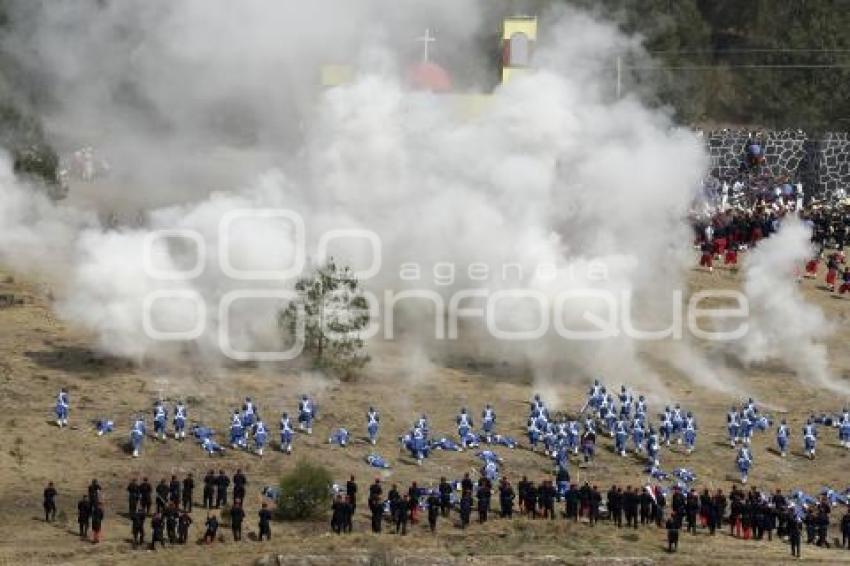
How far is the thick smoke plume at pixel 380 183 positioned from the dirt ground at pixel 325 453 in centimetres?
166

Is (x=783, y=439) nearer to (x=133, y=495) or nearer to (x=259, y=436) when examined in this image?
(x=259, y=436)

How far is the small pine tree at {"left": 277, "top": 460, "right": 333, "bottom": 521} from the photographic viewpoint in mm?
34594

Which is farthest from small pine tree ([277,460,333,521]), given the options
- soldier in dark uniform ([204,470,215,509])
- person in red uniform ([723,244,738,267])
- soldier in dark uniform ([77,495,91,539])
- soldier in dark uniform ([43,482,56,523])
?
person in red uniform ([723,244,738,267])

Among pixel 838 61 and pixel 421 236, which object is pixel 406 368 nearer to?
pixel 421 236

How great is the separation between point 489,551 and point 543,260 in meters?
15.8

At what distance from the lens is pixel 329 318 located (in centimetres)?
4450

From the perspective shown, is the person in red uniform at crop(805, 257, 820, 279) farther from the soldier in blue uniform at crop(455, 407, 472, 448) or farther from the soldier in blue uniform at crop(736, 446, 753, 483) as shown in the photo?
the soldier in blue uniform at crop(455, 407, 472, 448)

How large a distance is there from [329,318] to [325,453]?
6.45 meters

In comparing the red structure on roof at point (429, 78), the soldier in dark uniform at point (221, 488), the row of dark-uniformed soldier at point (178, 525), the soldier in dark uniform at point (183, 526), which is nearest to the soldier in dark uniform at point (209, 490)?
the soldier in dark uniform at point (221, 488)

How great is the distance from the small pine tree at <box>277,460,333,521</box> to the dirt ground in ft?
1.32

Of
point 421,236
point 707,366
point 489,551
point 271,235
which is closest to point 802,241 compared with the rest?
point 707,366

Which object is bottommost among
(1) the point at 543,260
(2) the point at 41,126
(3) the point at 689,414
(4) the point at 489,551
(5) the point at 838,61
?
(4) the point at 489,551

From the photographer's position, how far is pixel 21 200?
183 ft

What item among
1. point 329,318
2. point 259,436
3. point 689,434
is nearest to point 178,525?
point 259,436
